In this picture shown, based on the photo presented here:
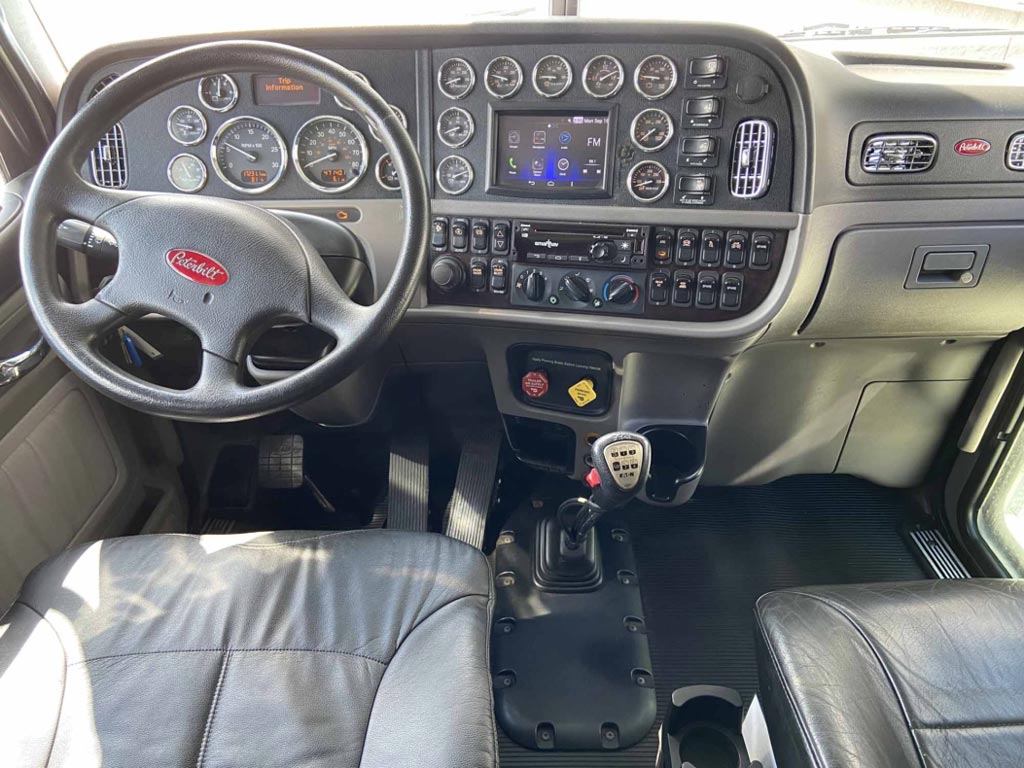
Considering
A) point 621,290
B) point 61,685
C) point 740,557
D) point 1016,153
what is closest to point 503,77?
point 621,290

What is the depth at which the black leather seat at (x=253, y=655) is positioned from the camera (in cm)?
88

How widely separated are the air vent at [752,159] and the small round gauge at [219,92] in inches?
36.9

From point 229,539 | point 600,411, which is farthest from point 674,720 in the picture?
point 229,539

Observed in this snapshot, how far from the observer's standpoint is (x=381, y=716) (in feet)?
3.01

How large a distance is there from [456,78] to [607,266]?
446mm

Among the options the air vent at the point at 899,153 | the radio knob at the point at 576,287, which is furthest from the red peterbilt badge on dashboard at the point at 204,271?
the air vent at the point at 899,153

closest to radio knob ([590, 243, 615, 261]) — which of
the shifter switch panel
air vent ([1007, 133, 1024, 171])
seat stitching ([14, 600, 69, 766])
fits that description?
the shifter switch panel

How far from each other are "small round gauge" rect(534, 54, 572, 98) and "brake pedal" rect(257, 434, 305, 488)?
3.64 feet

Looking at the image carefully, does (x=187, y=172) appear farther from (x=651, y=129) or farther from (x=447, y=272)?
(x=651, y=129)

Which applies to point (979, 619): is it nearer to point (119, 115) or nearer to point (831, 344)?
point (831, 344)

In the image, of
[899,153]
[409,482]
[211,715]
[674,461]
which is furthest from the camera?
[409,482]

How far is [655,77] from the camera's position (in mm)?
1260

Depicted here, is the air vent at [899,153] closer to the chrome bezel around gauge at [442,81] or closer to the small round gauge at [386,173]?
the chrome bezel around gauge at [442,81]

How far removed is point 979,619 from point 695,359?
67cm
